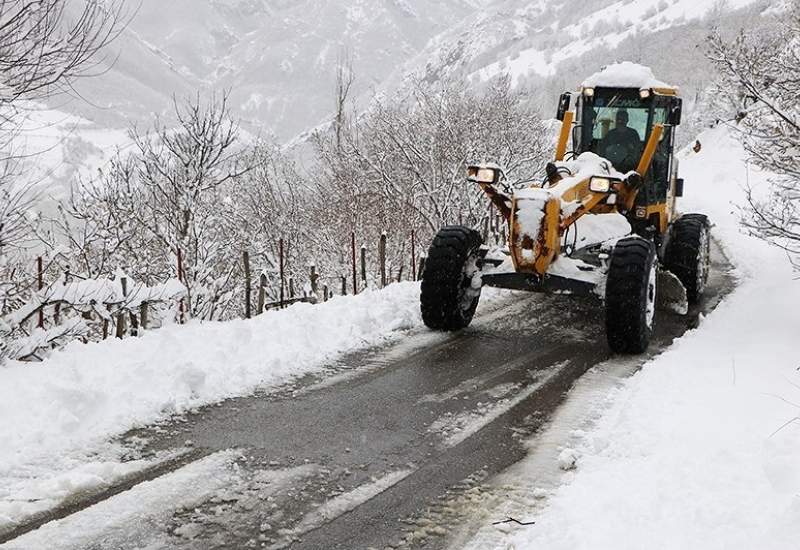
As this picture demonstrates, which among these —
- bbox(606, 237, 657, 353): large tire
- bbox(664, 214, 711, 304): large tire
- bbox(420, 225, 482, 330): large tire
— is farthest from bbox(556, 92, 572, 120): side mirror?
bbox(606, 237, 657, 353): large tire

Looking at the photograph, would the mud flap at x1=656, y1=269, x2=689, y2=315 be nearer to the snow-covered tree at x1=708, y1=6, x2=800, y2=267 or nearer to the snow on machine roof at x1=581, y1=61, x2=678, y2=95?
the snow-covered tree at x1=708, y1=6, x2=800, y2=267

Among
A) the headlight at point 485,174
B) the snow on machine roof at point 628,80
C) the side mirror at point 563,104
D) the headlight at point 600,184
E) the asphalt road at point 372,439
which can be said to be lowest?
the asphalt road at point 372,439

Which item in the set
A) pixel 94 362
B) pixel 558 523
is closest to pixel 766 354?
pixel 558 523

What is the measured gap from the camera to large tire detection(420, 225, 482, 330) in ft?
24.7

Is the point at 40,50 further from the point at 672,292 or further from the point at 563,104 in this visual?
the point at 672,292

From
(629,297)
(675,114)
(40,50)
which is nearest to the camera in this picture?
(40,50)

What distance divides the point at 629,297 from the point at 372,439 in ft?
10.2

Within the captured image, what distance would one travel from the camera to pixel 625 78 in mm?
9031

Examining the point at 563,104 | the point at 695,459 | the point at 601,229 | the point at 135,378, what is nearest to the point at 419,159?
the point at 563,104

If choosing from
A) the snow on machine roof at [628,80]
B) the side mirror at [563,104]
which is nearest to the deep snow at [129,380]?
the side mirror at [563,104]

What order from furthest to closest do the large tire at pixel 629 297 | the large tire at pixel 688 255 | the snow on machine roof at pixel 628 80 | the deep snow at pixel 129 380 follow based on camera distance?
the large tire at pixel 688 255 → the snow on machine roof at pixel 628 80 → the large tire at pixel 629 297 → the deep snow at pixel 129 380

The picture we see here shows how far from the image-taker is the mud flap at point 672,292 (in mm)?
8727

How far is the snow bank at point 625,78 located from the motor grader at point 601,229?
13 mm

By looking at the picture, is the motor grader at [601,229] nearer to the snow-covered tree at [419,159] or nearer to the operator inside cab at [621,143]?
the operator inside cab at [621,143]
